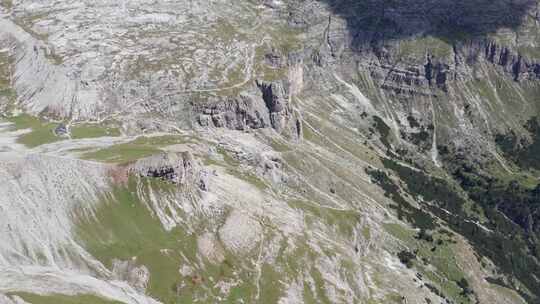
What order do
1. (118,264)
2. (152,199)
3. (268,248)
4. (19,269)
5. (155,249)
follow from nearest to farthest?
(19,269) → (118,264) → (155,249) → (152,199) → (268,248)

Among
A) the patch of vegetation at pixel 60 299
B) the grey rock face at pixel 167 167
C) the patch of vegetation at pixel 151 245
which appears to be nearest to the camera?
the patch of vegetation at pixel 60 299

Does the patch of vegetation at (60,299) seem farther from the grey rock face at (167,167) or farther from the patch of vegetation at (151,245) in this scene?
the grey rock face at (167,167)

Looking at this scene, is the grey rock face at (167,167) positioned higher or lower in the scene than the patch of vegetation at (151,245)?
higher

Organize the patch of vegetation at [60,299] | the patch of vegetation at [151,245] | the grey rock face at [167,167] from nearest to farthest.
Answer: the patch of vegetation at [60,299] < the patch of vegetation at [151,245] < the grey rock face at [167,167]

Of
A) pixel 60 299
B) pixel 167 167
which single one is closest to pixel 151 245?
pixel 167 167

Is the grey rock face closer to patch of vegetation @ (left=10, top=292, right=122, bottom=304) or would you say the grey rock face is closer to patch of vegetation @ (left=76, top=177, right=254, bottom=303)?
patch of vegetation @ (left=76, top=177, right=254, bottom=303)

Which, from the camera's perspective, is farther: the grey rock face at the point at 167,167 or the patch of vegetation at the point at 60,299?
the grey rock face at the point at 167,167

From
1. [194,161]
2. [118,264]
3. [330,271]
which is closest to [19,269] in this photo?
[118,264]

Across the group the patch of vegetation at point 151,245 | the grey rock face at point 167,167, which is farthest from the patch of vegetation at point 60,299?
the grey rock face at point 167,167

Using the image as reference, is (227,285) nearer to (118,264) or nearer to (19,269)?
(118,264)
